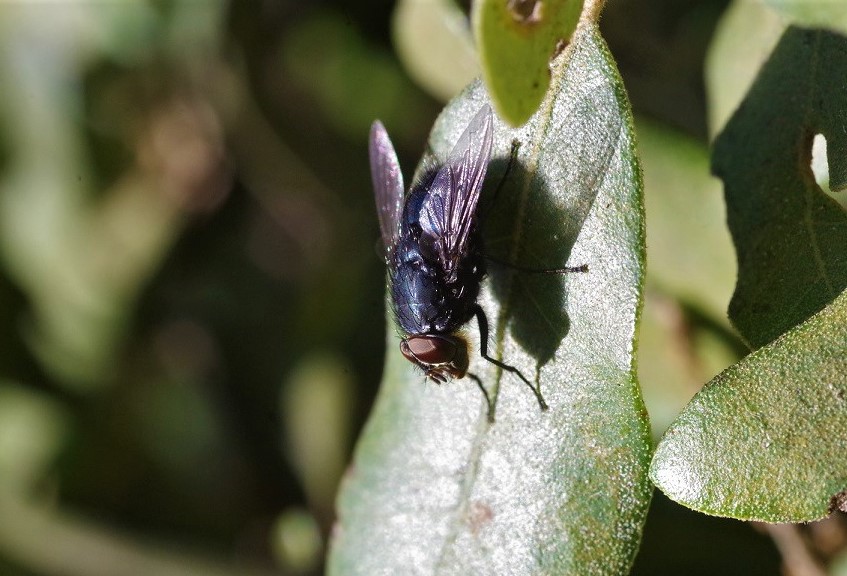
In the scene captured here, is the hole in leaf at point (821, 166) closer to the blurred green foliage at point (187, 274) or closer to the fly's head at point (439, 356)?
the fly's head at point (439, 356)

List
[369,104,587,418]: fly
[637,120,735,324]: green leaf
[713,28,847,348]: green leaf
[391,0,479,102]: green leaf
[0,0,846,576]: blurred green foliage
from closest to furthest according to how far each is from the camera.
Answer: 1. [713,28,847,348]: green leaf
2. [369,104,587,418]: fly
3. [637,120,735,324]: green leaf
4. [391,0,479,102]: green leaf
5. [0,0,846,576]: blurred green foliage

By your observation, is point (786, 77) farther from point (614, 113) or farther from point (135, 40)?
point (135, 40)

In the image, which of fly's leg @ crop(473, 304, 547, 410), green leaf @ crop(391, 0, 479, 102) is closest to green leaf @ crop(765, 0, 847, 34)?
green leaf @ crop(391, 0, 479, 102)

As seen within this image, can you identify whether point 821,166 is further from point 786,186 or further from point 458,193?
point 458,193

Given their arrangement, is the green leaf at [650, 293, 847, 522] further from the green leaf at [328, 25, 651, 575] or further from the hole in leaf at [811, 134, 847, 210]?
the hole in leaf at [811, 134, 847, 210]

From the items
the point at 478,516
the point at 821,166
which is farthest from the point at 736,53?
the point at 478,516

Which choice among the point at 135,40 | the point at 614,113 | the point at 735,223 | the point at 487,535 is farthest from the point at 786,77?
the point at 135,40

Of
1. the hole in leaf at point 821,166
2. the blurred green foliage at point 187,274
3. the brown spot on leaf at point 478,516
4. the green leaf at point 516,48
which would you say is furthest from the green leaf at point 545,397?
the blurred green foliage at point 187,274
